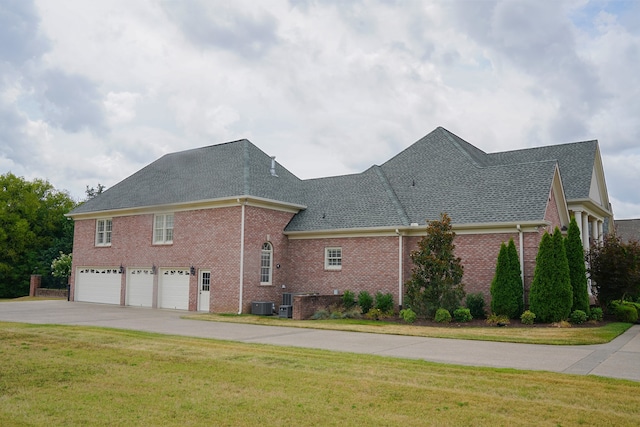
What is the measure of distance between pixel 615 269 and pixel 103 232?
87.0ft

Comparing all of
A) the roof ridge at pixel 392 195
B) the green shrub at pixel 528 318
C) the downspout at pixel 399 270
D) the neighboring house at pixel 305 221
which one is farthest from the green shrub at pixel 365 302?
the green shrub at pixel 528 318

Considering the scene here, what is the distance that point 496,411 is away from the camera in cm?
737

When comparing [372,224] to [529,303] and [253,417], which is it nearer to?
[529,303]

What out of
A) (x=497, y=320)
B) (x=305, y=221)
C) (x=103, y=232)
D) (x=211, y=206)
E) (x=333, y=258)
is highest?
(x=211, y=206)

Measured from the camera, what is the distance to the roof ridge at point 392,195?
23.7 m

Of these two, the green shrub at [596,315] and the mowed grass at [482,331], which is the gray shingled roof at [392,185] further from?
the mowed grass at [482,331]

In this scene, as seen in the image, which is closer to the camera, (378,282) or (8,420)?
(8,420)

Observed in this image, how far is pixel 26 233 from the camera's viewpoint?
42.9 m

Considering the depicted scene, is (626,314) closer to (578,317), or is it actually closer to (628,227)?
Answer: (578,317)

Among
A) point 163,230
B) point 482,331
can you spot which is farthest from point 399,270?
point 163,230

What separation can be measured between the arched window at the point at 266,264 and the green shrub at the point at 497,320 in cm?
1058

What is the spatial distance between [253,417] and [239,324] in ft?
42.1

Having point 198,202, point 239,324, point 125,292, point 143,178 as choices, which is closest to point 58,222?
point 143,178

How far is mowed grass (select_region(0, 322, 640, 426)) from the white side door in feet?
42.5
